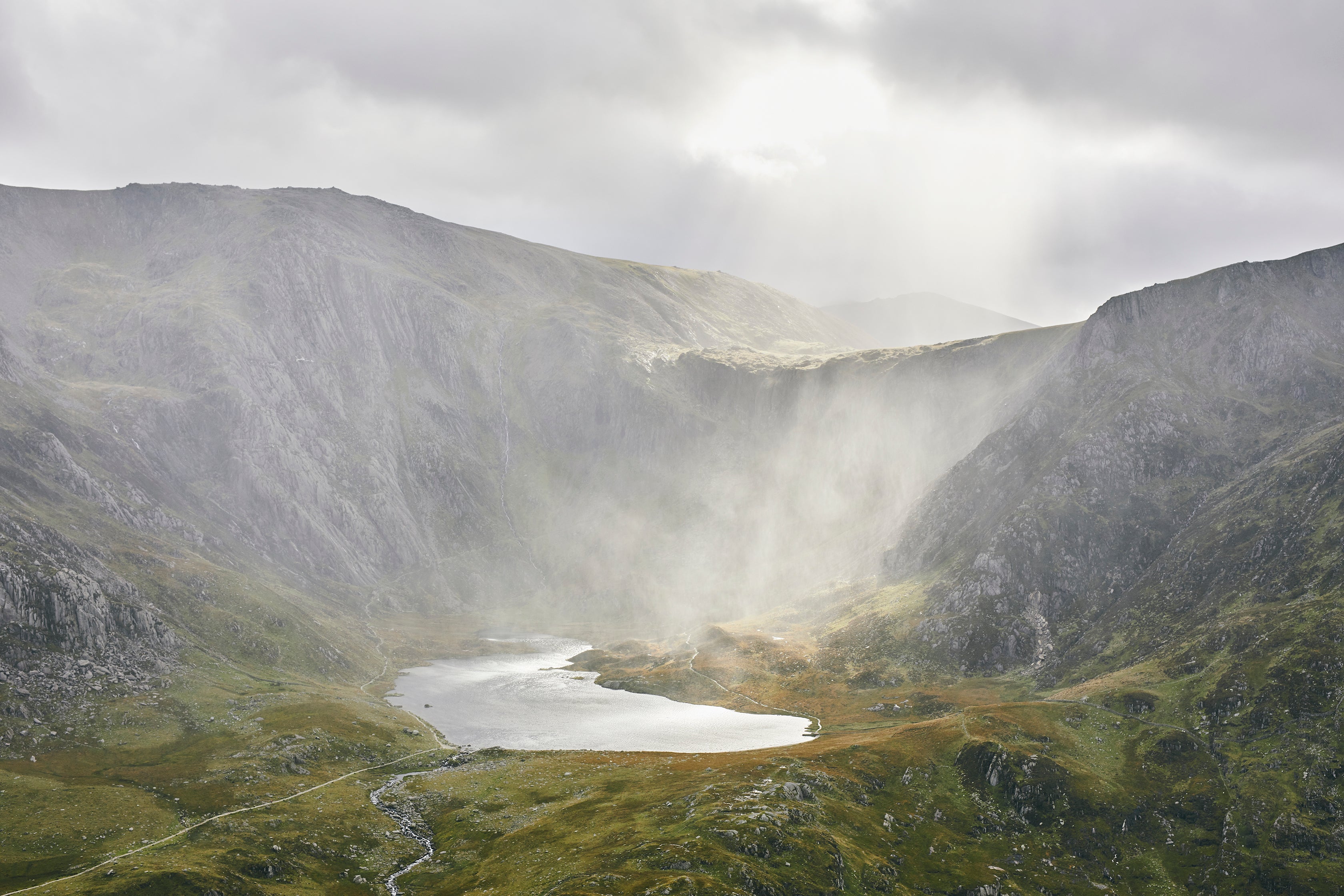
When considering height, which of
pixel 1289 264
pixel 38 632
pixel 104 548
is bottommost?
pixel 38 632

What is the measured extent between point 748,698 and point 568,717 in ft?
120

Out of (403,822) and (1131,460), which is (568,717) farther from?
(1131,460)

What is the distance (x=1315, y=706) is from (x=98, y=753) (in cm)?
14612

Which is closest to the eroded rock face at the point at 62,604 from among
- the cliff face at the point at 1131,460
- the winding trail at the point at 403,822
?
the winding trail at the point at 403,822

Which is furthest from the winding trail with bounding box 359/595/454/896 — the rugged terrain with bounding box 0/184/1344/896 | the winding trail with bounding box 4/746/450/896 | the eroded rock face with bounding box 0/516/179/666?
the eroded rock face with bounding box 0/516/179/666

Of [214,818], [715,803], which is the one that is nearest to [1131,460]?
[715,803]

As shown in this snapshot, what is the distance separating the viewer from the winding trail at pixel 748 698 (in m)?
137

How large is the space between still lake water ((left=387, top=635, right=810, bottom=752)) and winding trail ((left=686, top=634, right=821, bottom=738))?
6.68 ft

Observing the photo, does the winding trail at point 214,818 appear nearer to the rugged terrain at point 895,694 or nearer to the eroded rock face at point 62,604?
the rugged terrain at point 895,694

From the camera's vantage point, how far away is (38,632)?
110812 mm

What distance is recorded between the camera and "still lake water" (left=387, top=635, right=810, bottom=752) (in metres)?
129

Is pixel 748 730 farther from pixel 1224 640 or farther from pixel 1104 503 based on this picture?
pixel 1104 503

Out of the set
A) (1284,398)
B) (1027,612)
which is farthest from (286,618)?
(1284,398)

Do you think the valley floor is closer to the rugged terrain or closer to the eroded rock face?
the rugged terrain
